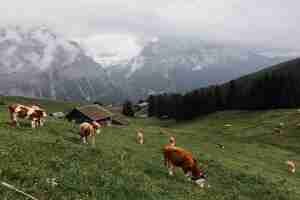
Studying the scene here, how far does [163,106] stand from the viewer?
7308 inches

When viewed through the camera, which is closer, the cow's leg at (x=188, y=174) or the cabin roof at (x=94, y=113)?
the cow's leg at (x=188, y=174)

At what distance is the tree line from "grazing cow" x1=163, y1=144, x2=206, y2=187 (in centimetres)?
12677

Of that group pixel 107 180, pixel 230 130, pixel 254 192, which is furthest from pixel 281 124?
pixel 107 180

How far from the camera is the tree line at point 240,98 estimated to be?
146938mm

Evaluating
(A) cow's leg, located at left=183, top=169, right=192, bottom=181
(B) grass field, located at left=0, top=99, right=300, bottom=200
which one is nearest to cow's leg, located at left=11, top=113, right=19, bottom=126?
(B) grass field, located at left=0, top=99, right=300, bottom=200

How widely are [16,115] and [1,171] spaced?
16377 millimetres

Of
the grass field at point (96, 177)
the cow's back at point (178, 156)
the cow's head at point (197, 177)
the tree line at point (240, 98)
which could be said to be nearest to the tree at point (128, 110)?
the tree line at point (240, 98)

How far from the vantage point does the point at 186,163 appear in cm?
2625

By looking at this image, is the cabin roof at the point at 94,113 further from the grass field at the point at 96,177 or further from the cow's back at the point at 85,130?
the cow's back at the point at 85,130

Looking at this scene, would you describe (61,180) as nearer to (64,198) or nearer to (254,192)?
(64,198)

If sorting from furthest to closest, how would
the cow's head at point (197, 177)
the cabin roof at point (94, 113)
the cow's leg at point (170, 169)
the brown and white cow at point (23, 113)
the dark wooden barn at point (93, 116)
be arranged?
the dark wooden barn at point (93, 116) → the cabin roof at point (94, 113) → the brown and white cow at point (23, 113) → the cow's leg at point (170, 169) → the cow's head at point (197, 177)

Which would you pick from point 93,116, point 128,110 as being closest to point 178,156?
point 93,116

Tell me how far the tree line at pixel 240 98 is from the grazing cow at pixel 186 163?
127 meters

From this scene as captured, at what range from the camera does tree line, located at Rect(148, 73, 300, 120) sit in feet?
482
